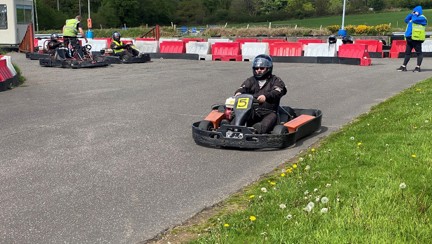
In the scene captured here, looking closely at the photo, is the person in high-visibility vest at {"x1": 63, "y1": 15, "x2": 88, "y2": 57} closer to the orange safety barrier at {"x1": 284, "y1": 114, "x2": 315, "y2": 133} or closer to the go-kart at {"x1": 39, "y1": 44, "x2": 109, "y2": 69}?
the go-kart at {"x1": 39, "y1": 44, "x2": 109, "y2": 69}

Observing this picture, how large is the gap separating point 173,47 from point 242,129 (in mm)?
19730

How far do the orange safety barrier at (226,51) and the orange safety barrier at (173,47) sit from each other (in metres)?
1.96

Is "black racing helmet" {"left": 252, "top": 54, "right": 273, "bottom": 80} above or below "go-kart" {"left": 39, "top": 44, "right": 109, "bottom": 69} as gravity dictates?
above

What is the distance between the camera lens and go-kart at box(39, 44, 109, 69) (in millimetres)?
19328

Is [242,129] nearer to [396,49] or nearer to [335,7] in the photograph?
[396,49]

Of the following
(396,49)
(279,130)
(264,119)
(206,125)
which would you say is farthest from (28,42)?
(279,130)

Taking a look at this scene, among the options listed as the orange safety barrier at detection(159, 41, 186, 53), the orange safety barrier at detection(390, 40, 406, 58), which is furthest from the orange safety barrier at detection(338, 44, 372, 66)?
the orange safety barrier at detection(159, 41, 186, 53)

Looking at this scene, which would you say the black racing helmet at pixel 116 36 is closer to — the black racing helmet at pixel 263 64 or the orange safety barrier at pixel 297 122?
the black racing helmet at pixel 263 64

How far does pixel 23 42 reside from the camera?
2852cm

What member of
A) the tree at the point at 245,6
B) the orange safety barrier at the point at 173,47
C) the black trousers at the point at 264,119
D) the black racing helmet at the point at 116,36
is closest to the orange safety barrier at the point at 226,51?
the orange safety barrier at the point at 173,47

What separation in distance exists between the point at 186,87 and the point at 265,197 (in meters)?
9.29

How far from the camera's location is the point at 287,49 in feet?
76.3

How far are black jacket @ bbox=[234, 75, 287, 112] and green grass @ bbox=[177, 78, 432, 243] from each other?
1.14 metres

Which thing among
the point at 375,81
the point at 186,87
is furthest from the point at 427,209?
the point at 375,81
